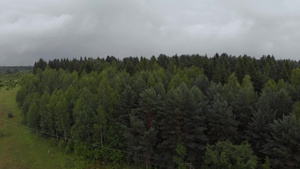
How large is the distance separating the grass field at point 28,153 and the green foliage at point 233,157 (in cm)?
2635

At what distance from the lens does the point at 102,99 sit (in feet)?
133

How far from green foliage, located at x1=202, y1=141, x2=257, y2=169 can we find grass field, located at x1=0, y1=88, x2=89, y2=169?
2635cm

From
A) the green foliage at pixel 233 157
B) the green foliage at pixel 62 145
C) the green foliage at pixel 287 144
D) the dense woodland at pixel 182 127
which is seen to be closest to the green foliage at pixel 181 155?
the dense woodland at pixel 182 127

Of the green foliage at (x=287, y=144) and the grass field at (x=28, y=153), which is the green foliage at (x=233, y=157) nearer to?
the green foliage at (x=287, y=144)

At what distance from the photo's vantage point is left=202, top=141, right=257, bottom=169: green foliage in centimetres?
2481

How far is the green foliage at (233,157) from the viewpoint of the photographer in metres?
24.8

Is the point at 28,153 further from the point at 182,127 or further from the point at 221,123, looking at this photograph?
the point at 221,123

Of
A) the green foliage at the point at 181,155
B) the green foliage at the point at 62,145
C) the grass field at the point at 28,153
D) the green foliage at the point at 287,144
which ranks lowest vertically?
the grass field at the point at 28,153

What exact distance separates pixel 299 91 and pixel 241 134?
1844cm

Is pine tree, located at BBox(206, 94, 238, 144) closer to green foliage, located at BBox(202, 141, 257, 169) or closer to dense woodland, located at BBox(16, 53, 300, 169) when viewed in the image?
dense woodland, located at BBox(16, 53, 300, 169)

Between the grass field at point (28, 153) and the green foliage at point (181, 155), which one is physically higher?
the green foliage at point (181, 155)

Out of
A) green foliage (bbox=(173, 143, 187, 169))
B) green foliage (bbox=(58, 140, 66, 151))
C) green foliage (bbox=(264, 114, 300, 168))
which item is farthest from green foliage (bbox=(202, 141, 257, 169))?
green foliage (bbox=(58, 140, 66, 151))

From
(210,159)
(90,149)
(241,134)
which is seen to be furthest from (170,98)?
(90,149)

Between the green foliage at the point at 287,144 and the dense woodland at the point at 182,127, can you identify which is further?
the dense woodland at the point at 182,127
